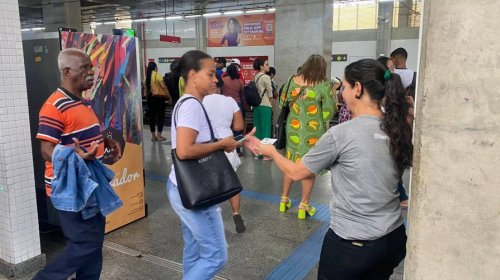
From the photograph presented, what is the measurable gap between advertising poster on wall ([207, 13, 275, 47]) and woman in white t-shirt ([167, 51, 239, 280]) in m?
14.2

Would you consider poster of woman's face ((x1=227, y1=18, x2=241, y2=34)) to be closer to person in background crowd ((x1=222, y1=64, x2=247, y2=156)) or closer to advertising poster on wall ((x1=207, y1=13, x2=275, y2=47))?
advertising poster on wall ((x1=207, y1=13, x2=275, y2=47))

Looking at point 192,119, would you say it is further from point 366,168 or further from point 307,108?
point 307,108

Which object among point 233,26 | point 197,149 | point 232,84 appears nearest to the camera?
point 197,149

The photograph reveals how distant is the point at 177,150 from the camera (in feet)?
6.56

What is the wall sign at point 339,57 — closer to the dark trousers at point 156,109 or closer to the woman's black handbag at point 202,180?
the dark trousers at point 156,109

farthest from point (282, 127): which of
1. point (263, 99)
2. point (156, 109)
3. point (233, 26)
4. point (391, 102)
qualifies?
point (233, 26)

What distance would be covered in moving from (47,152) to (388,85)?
167 centimetres

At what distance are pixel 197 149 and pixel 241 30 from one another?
15666 millimetres

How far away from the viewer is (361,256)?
161cm

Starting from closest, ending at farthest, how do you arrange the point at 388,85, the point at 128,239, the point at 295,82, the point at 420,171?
1. the point at 420,171
2. the point at 388,85
3. the point at 128,239
4. the point at 295,82

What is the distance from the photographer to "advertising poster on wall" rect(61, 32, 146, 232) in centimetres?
335

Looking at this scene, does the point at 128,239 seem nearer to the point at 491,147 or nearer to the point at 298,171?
the point at 298,171

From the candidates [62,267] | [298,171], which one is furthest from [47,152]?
[298,171]

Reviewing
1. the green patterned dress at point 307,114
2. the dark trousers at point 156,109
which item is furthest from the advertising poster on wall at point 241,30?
the green patterned dress at point 307,114
